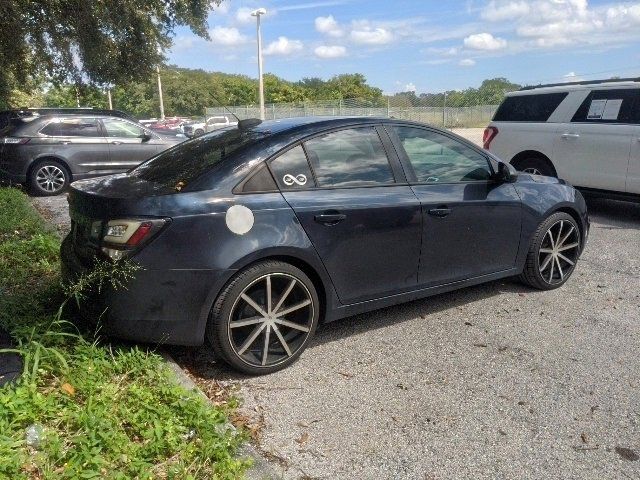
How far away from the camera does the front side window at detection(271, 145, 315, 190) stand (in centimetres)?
371

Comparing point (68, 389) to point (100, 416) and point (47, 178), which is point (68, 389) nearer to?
point (100, 416)

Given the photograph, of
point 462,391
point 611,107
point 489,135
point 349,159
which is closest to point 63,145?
point 489,135

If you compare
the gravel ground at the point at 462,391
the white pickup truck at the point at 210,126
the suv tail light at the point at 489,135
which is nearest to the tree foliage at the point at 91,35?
the white pickup truck at the point at 210,126

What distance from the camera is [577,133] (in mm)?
8266

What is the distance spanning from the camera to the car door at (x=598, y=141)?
7.76 m

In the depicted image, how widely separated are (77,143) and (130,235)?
888cm

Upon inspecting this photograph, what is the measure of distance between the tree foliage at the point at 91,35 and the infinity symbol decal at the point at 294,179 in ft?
34.5

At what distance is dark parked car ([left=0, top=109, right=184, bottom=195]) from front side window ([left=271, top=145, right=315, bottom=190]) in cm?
760

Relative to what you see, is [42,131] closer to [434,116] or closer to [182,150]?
[182,150]

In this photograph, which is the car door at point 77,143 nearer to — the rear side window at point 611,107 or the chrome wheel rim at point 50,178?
the chrome wheel rim at point 50,178

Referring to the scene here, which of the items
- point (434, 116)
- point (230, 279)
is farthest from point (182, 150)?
point (434, 116)

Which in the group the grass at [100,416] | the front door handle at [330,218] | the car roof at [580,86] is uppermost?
the car roof at [580,86]

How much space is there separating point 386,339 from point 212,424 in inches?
67.7

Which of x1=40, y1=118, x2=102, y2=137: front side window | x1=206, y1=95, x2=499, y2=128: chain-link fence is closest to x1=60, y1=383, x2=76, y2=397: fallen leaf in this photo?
x1=40, y1=118, x2=102, y2=137: front side window
